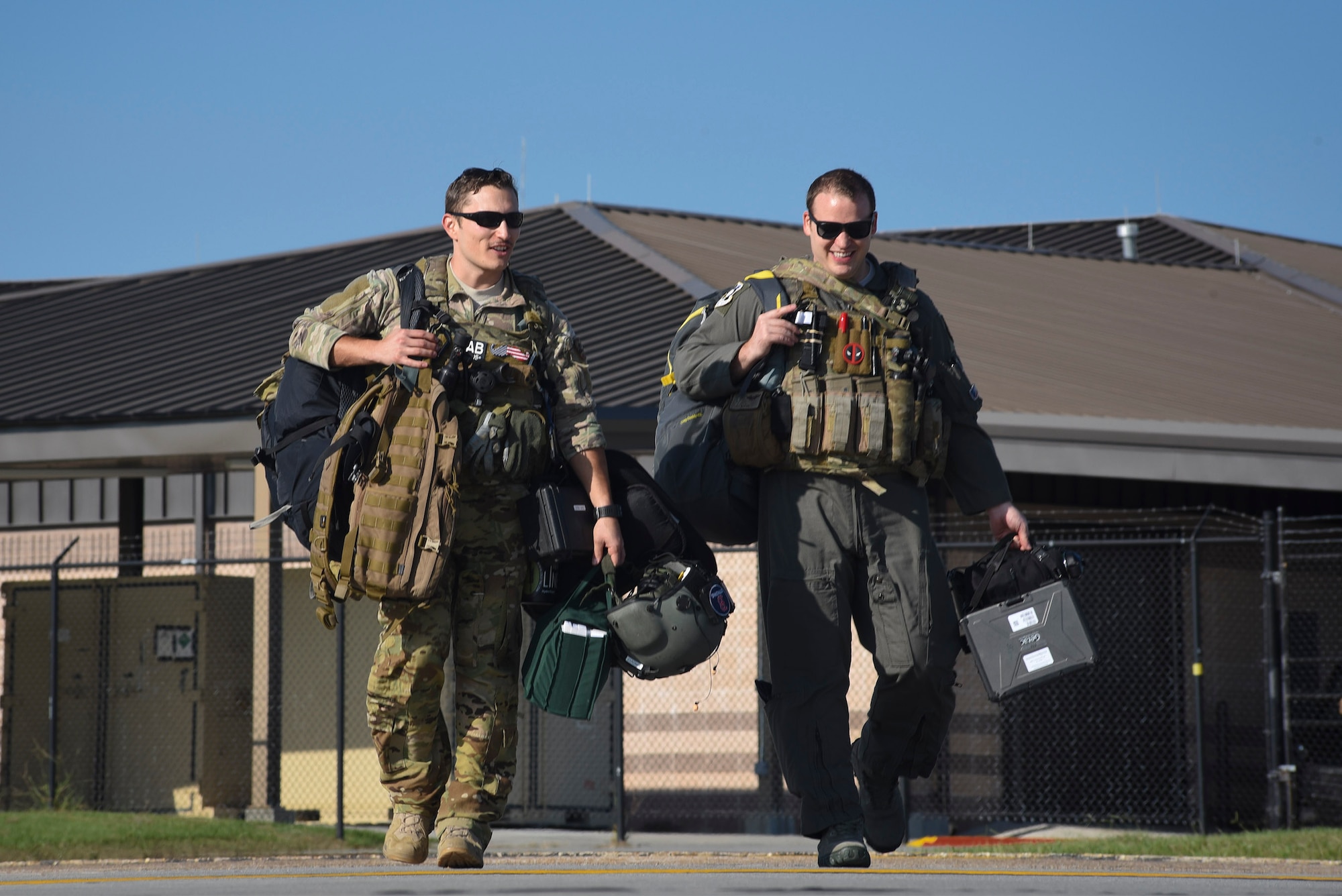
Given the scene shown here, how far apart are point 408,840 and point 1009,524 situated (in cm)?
249

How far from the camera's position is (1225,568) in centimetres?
1703

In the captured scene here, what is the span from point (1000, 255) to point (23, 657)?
13.9 metres

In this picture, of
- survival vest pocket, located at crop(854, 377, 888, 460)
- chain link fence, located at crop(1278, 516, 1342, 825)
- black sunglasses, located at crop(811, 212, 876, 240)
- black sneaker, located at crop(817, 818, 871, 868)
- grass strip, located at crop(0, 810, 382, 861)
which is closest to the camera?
black sneaker, located at crop(817, 818, 871, 868)

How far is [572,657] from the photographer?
5.91 metres

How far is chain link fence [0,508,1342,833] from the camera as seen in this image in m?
15.0

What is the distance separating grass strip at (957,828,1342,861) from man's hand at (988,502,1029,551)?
5231 mm

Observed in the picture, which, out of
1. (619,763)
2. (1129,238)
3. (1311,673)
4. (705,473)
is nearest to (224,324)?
(619,763)

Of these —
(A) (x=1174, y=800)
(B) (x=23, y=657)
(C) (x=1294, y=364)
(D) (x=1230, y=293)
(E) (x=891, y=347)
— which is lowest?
(A) (x=1174, y=800)

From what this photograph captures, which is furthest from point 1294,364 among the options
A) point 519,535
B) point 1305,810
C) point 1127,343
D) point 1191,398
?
point 519,535

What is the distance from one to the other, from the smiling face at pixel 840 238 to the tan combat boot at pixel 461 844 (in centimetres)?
233

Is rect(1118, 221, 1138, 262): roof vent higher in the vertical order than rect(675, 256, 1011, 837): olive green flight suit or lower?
higher

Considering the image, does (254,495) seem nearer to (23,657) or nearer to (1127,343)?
(23,657)

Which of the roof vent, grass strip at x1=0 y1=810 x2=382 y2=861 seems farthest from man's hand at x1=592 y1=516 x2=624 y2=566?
the roof vent

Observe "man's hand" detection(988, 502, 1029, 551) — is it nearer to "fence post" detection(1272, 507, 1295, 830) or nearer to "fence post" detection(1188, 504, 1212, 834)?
"fence post" detection(1188, 504, 1212, 834)
